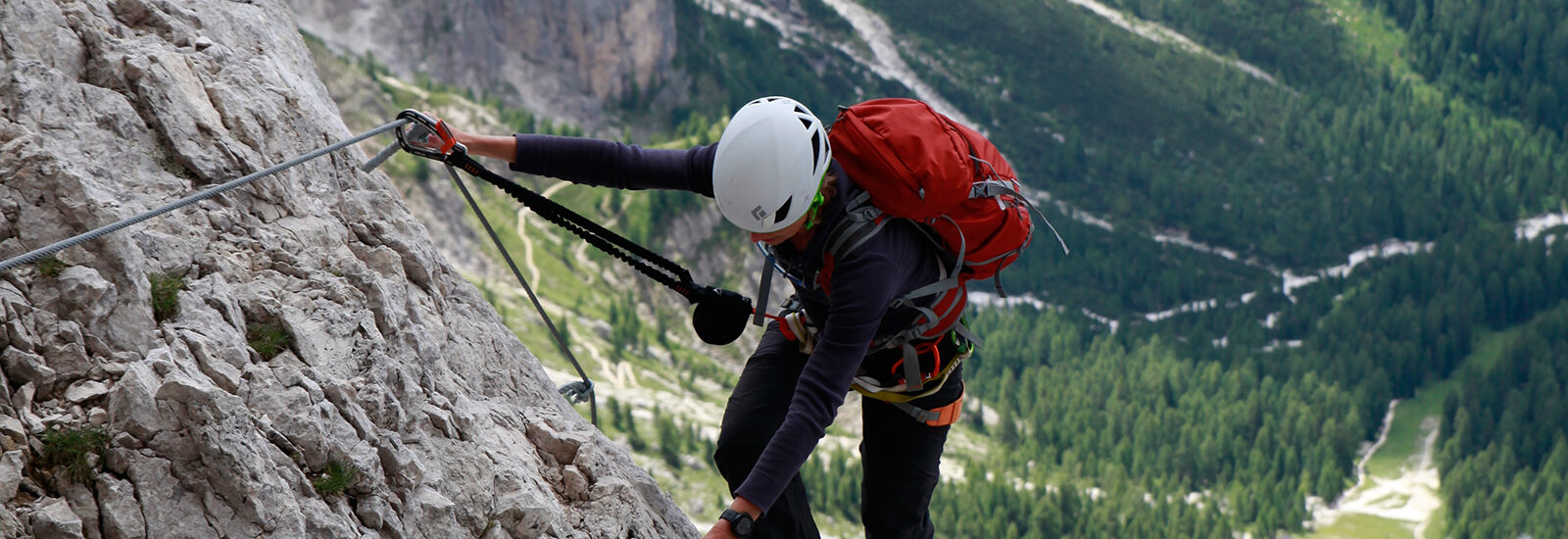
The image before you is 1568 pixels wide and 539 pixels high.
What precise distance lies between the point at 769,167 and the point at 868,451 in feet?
9.29

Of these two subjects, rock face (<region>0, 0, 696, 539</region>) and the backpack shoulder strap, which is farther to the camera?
the backpack shoulder strap

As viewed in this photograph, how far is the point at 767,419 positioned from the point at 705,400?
11927 centimetres

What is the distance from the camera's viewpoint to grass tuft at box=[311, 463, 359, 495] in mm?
6363

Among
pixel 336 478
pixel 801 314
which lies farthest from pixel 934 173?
pixel 336 478

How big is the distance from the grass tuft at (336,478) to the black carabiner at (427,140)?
1.86 m

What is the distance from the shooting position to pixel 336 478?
641 centimetres

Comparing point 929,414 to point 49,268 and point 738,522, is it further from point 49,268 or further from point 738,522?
point 49,268

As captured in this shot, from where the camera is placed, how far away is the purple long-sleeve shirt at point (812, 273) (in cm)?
662

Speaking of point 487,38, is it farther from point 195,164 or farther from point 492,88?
point 195,164

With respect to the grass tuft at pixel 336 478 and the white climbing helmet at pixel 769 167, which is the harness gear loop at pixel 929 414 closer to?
the white climbing helmet at pixel 769 167

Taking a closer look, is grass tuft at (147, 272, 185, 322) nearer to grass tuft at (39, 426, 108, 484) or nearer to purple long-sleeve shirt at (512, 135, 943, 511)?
grass tuft at (39, 426, 108, 484)

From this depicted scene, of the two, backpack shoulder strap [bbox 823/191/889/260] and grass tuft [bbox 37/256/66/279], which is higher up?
backpack shoulder strap [bbox 823/191/889/260]

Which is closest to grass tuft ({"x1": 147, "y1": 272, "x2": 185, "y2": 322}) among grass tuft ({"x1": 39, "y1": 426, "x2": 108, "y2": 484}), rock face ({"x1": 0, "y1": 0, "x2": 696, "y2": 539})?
rock face ({"x1": 0, "y1": 0, "x2": 696, "y2": 539})

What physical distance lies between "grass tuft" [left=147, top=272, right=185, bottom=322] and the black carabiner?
5.09 feet
